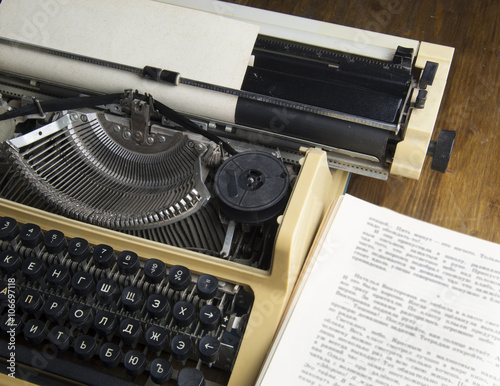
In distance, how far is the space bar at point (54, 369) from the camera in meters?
1.75

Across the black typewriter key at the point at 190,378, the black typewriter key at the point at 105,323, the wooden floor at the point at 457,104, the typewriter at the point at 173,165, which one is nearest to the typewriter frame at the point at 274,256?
the typewriter at the point at 173,165

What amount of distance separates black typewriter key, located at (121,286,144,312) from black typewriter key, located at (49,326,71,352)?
19 centimetres

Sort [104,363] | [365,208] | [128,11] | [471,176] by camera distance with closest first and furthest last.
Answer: [104,363] → [365,208] → [128,11] → [471,176]

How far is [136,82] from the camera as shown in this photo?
2068 mm

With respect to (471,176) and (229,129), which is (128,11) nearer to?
(229,129)

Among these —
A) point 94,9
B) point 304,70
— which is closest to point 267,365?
point 304,70

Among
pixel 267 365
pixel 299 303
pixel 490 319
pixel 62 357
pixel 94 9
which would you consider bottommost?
pixel 62 357

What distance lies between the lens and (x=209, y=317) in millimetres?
1708

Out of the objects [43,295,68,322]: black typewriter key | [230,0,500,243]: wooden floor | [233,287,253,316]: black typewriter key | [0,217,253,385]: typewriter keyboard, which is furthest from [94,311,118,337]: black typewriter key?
[230,0,500,243]: wooden floor

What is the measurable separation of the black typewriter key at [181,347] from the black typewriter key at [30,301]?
1.39ft

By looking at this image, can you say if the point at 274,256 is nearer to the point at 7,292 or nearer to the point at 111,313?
the point at 111,313

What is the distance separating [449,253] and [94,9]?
1479 millimetres

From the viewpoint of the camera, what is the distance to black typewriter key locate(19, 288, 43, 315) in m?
1.80

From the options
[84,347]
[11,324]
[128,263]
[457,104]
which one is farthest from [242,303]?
[457,104]
